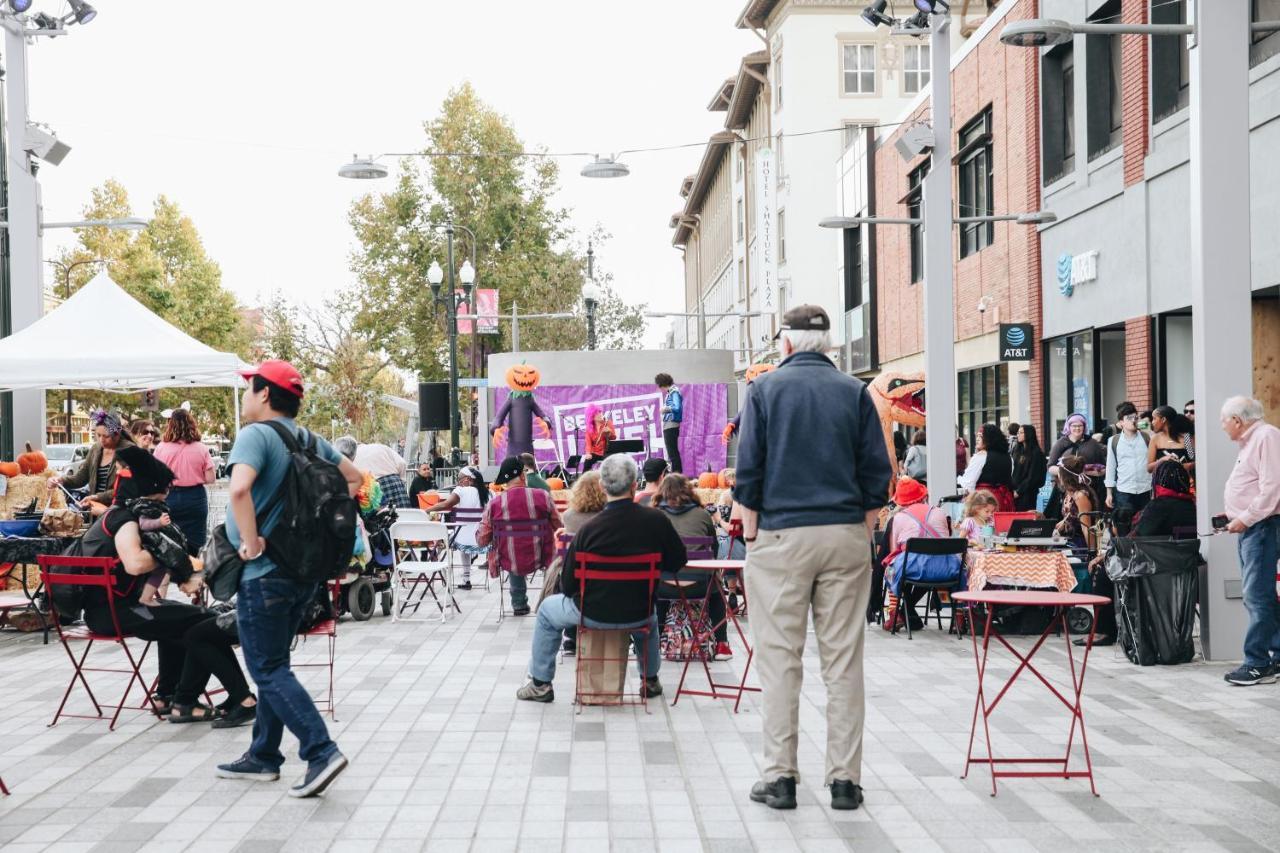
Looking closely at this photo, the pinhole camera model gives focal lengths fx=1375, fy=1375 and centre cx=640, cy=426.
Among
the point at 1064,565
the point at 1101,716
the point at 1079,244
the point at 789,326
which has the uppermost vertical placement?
the point at 1079,244

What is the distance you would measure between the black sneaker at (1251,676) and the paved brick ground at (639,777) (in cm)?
10

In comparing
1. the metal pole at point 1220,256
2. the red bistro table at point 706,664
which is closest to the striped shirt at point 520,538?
the red bistro table at point 706,664

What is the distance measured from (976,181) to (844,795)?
968 inches

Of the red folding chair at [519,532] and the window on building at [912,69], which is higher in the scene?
the window on building at [912,69]

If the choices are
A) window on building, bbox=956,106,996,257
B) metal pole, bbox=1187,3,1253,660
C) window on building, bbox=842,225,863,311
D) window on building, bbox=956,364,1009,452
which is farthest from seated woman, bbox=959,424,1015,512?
window on building, bbox=842,225,863,311

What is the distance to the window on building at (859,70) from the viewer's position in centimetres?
4822

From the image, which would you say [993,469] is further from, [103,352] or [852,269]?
[852,269]

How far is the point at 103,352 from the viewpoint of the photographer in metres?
15.6

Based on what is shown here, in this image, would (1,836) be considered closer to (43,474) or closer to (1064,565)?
(1064,565)

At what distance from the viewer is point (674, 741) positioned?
7348mm

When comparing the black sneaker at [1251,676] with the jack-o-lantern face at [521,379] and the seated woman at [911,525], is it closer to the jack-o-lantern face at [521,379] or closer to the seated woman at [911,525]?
the seated woman at [911,525]

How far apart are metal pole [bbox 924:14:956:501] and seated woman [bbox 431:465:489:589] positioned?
15.8ft

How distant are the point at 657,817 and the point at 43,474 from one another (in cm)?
954

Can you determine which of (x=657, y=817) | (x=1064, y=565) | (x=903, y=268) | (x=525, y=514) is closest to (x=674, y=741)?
A: (x=657, y=817)
